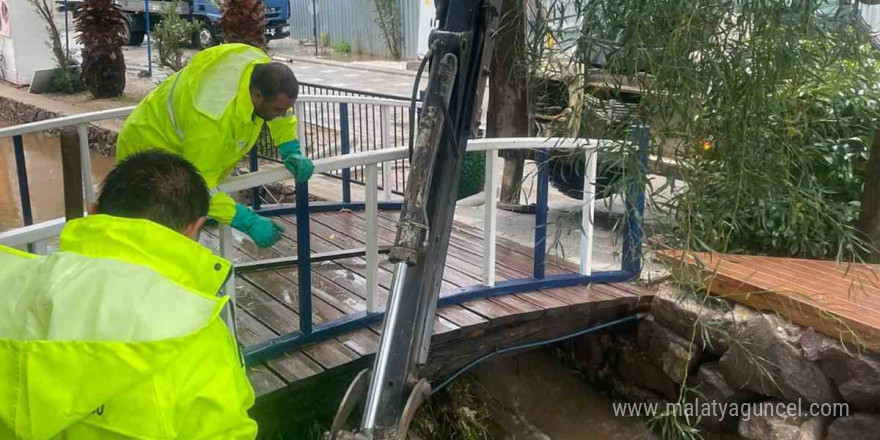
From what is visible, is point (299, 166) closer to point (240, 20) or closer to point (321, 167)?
point (321, 167)

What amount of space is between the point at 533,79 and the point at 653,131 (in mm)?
395

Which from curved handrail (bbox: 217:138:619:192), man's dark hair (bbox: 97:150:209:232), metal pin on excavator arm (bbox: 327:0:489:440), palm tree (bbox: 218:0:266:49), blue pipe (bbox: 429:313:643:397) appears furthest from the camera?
palm tree (bbox: 218:0:266:49)

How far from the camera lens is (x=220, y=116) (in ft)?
9.32

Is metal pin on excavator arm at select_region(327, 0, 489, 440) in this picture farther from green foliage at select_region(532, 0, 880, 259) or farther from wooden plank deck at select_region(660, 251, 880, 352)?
wooden plank deck at select_region(660, 251, 880, 352)

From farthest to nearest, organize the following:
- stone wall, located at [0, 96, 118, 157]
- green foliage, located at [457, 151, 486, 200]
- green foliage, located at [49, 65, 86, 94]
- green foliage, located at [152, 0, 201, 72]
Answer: green foliage, located at [49, 65, 86, 94] < green foliage, located at [152, 0, 201, 72] < stone wall, located at [0, 96, 118, 157] < green foliage, located at [457, 151, 486, 200]

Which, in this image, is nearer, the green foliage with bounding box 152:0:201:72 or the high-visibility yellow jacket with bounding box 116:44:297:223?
the high-visibility yellow jacket with bounding box 116:44:297:223

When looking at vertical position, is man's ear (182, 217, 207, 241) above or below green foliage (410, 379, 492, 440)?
above

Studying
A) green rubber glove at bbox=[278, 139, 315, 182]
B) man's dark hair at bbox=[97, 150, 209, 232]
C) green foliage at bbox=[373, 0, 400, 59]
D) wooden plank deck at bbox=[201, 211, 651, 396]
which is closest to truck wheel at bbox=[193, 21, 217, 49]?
green foliage at bbox=[373, 0, 400, 59]

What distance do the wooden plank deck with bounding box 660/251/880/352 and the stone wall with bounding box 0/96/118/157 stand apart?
23.0 feet

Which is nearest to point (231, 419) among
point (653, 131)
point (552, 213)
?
point (653, 131)

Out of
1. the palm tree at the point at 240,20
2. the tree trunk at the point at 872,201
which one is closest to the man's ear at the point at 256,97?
the tree trunk at the point at 872,201

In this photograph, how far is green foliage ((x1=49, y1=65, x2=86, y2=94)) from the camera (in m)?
12.1

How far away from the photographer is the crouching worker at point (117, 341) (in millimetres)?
1251

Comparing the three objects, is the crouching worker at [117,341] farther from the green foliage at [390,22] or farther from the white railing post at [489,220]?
the green foliage at [390,22]
